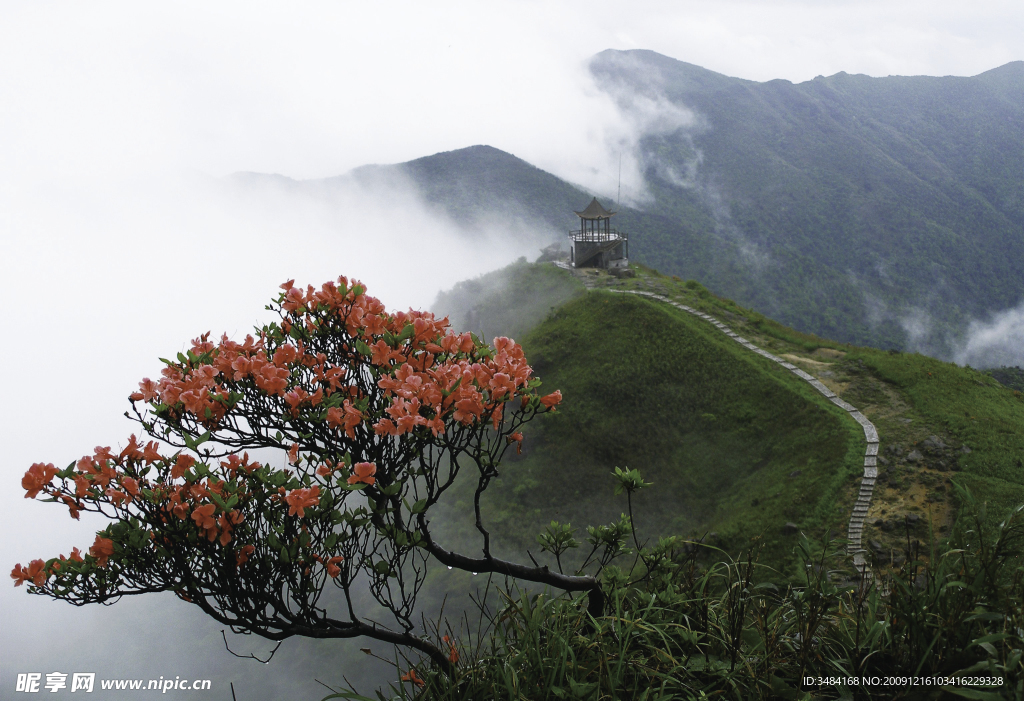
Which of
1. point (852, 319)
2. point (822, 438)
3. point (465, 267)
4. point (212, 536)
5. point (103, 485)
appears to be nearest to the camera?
point (212, 536)

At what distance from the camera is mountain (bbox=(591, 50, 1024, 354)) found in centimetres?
9788

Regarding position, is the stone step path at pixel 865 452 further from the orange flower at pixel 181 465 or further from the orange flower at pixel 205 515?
the orange flower at pixel 181 465

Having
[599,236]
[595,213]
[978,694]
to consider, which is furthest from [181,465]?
[599,236]

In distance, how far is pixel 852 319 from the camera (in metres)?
92.8

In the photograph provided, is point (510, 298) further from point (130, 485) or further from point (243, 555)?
point (130, 485)

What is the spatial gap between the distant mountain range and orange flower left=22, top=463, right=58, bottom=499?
324 ft

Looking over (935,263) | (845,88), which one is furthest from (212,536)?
(845,88)

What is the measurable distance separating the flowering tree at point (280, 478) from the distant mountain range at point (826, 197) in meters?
97.4

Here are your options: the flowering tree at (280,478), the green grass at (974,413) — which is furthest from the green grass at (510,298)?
the flowering tree at (280,478)

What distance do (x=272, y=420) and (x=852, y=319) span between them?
348 ft

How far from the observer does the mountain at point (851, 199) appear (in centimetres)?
9788

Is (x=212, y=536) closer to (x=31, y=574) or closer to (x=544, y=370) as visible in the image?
(x=31, y=574)

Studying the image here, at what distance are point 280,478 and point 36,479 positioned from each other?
174 centimetres

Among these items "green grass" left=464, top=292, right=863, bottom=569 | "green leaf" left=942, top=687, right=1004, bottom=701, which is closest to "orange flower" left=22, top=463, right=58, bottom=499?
"green leaf" left=942, top=687, right=1004, bottom=701
